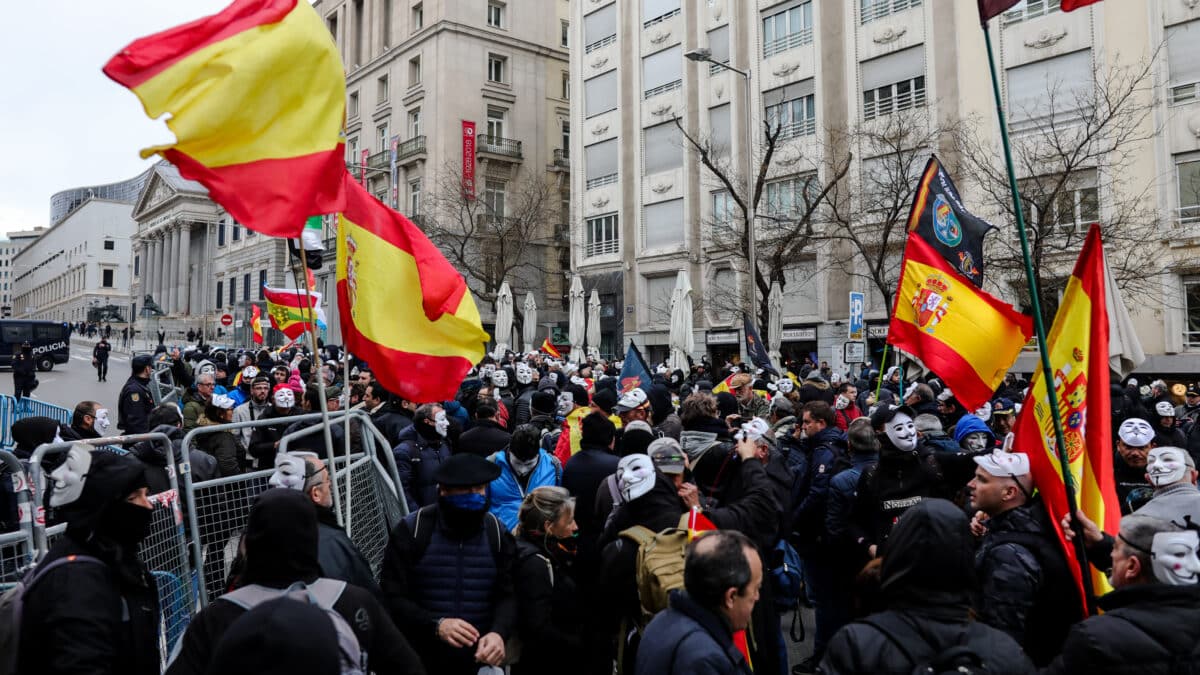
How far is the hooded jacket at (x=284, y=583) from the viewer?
236cm

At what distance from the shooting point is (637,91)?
35.6 meters

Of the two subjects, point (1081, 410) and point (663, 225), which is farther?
point (663, 225)

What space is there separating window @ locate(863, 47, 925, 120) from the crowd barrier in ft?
87.3

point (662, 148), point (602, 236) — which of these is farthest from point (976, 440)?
point (602, 236)

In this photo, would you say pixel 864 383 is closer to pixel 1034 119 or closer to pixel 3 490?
pixel 3 490

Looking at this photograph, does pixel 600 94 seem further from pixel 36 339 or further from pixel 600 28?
pixel 36 339

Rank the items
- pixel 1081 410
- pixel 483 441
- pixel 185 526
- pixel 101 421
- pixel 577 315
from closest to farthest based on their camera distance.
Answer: pixel 1081 410
pixel 185 526
pixel 483 441
pixel 101 421
pixel 577 315

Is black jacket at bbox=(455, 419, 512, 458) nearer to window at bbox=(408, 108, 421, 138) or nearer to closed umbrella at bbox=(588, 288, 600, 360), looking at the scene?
closed umbrella at bbox=(588, 288, 600, 360)

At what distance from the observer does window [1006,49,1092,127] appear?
23.3 metres

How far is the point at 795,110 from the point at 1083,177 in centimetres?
1105

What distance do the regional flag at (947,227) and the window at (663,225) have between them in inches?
1044

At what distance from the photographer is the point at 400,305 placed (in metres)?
4.87

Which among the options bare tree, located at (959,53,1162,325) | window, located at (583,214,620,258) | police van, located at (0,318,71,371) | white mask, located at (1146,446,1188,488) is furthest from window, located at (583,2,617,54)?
white mask, located at (1146,446,1188,488)

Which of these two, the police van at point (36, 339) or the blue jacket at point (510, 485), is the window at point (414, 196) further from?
the blue jacket at point (510, 485)
